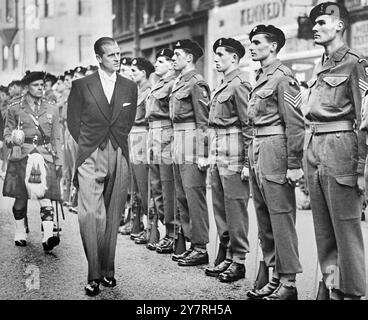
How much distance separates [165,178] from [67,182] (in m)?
2.09

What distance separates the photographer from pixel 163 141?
218 inches

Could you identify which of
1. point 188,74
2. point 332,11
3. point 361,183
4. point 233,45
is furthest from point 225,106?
point 361,183

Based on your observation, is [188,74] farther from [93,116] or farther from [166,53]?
[93,116]

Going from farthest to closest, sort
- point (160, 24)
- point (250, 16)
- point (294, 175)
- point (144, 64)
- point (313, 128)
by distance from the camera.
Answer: point (250, 16)
point (144, 64)
point (160, 24)
point (294, 175)
point (313, 128)

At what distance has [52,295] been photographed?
12.9 feet

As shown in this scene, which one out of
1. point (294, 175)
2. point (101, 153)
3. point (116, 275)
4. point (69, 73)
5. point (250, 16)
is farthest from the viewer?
point (250, 16)

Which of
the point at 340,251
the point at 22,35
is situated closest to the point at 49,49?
the point at 22,35

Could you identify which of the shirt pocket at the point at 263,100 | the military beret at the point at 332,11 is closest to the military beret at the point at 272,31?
the shirt pocket at the point at 263,100

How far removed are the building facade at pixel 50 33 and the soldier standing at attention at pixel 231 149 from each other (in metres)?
0.83

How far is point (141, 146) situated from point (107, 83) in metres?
1.78

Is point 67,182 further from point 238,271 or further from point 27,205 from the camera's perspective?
point 238,271

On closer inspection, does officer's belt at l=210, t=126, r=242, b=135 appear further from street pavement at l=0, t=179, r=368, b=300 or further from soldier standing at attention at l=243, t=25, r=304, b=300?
street pavement at l=0, t=179, r=368, b=300

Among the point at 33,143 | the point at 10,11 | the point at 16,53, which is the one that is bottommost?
the point at 33,143

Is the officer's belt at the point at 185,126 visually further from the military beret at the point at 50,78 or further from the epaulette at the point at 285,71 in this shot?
the epaulette at the point at 285,71
